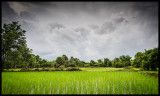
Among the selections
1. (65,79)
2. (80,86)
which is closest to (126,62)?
(65,79)

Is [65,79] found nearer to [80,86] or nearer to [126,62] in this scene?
[80,86]

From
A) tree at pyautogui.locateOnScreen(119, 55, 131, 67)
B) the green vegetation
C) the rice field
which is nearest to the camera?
the rice field

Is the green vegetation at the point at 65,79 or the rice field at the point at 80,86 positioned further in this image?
the green vegetation at the point at 65,79

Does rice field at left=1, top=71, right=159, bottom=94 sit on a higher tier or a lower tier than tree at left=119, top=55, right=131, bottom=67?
higher

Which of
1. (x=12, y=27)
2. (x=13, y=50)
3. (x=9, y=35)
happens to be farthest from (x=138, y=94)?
(x=12, y=27)

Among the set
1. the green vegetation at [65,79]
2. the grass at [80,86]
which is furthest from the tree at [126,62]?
the grass at [80,86]

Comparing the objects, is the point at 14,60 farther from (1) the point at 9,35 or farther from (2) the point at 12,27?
(2) the point at 12,27

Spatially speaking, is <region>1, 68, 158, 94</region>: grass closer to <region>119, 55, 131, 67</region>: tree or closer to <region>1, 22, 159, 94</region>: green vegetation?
<region>1, 22, 159, 94</region>: green vegetation

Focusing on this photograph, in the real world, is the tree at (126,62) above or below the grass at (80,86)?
below

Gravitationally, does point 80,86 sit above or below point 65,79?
above

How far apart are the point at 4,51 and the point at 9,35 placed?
2.42 meters

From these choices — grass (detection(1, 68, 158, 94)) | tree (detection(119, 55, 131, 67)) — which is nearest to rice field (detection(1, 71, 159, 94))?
grass (detection(1, 68, 158, 94))

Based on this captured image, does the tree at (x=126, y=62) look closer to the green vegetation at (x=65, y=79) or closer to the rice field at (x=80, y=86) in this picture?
the green vegetation at (x=65, y=79)

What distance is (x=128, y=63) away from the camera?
82.5 feet
